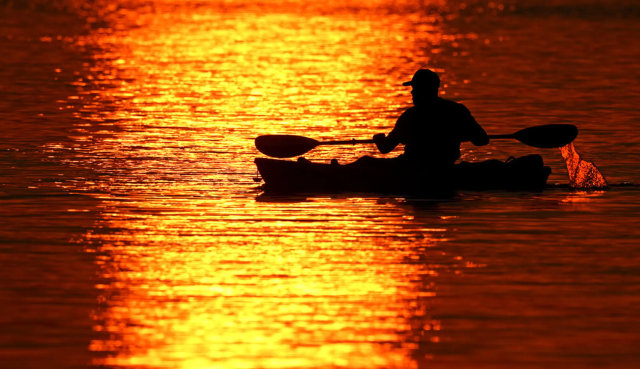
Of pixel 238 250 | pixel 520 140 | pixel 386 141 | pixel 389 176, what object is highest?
pixel 386 141

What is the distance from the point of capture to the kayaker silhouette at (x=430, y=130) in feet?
57.3

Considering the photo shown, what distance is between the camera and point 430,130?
1750 cm

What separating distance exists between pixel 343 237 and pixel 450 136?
328 centimetres

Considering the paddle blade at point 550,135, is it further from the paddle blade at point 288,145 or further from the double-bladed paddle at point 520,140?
the paddle blade at point 288,145

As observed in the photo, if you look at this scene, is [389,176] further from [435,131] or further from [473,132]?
[473,132]

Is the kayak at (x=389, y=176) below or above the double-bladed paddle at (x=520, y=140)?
below

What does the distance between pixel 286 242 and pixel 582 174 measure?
17.4ft

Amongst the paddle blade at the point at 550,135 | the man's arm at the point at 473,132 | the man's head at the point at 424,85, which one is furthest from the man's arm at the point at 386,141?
the paddle blade at the point at 550,135

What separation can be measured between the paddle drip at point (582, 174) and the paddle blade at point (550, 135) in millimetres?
184

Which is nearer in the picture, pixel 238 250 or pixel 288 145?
pixel 238 250

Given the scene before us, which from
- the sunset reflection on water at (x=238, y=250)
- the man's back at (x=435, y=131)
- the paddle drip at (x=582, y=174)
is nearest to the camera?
the sunset reflection on water at (x=238, y=250)

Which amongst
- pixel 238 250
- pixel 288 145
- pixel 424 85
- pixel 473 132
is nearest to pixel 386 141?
pixel 424 85

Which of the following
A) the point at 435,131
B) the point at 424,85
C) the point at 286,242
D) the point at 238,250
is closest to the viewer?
the point at 238,250

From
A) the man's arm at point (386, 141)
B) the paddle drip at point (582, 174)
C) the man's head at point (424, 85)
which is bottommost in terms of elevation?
the paddle drip at point (582, 174)
